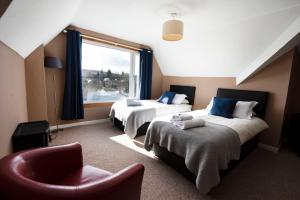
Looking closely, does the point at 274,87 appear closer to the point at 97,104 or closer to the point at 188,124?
the point at 188,124

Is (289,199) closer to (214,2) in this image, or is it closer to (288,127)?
(288,127)

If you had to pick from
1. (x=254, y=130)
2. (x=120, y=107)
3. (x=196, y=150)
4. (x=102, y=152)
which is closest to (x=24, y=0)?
(x=196, y=150)

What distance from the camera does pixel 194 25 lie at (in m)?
2.89

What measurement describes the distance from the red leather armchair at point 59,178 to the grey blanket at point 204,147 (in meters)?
0.87

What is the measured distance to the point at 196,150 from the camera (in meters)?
1.72

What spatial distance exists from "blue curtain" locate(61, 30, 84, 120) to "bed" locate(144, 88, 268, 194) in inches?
82.5

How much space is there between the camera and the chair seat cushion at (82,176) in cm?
119

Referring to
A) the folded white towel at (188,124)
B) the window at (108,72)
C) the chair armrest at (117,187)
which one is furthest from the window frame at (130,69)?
the chair armrest at (117,187)

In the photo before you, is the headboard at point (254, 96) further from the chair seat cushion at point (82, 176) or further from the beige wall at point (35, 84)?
the beige wall at point (35, 84)

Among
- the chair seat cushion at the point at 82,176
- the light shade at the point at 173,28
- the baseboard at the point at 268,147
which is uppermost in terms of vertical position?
the light shade at the point at 173,28

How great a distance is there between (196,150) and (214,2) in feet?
6.56

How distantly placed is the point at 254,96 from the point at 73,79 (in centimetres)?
392

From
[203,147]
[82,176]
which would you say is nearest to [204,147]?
[203,147]

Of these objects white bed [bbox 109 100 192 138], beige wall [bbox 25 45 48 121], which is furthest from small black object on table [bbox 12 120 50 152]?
white bed [bbox 109 100 192 138]
